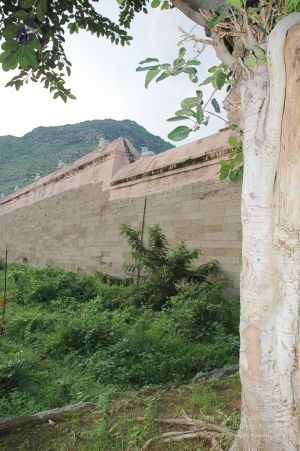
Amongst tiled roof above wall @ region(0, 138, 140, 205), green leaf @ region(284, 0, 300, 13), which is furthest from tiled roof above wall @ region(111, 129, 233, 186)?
green leaf @ region(284, 0, 300, 13)

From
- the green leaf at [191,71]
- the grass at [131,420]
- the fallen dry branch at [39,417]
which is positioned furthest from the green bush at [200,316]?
the green leaf at [191,71]

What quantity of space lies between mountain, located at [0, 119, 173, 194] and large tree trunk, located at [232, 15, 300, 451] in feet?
109

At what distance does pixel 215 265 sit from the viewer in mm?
6121

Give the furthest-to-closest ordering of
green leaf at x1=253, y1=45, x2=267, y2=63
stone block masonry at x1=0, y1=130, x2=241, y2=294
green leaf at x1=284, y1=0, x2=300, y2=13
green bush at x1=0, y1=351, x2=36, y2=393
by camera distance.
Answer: stone block masonry at x1=0, y1=130, x2=241, y2=294 → green bush at x1=0, y1=351, x2=36, y2=393 → green leaf at x1=253, y1=45, x2=267, y2=63 → green leaf at x1=284, y1=0, x2=300, y2=13

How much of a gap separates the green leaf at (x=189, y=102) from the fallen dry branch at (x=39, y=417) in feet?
6.84

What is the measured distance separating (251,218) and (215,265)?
4.76m

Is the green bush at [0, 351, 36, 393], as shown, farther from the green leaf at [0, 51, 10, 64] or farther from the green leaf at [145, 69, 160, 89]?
the green leaf at [145, 69, 160, 89]

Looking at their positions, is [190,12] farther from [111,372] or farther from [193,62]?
[111,372]

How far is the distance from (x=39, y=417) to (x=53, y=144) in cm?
4274

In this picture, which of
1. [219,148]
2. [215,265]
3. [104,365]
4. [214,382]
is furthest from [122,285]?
[214,382]

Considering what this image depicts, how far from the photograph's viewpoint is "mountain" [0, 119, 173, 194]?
36094mm

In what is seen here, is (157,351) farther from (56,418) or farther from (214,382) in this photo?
(56,418)

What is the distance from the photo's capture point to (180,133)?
178cm

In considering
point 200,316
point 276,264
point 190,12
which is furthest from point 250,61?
point 200,316
